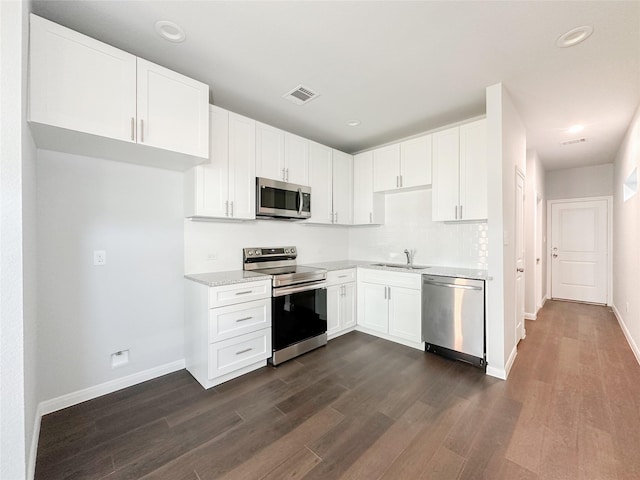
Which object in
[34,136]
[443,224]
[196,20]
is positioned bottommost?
[443,224]

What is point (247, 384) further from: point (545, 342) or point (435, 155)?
point (545, 342)

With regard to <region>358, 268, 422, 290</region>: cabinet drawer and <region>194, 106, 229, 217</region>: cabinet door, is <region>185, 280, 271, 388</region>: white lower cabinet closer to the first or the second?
<region>194, 106, 229, 217</region>: cabinet door

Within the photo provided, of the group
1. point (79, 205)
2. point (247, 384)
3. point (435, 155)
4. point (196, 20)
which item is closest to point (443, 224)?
point (435, 155)

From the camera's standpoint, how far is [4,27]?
125cm

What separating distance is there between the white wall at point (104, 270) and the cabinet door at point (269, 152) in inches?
33.0

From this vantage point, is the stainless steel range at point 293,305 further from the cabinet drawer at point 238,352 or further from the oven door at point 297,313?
the cabinet drawer at point 238,352

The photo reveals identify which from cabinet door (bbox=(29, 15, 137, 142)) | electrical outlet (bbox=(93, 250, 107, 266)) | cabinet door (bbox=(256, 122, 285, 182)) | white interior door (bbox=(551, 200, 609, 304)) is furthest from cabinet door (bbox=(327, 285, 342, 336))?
white interior door (bbox=(551, 200, 609, 304))

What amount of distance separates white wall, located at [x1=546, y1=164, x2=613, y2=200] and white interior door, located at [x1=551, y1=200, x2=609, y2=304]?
178 mm

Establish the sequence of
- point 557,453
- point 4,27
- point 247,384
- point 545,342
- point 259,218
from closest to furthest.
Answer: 1. point 4,27
2. point 557,453
3. point 247,384
4. point 259,218
5. point 545,342

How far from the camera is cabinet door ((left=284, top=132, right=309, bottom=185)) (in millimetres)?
3307

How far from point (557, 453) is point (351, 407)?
128 centimetres

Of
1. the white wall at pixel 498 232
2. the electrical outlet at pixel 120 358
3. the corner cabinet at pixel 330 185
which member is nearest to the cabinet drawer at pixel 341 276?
the corner cabinet at pixel 330 185

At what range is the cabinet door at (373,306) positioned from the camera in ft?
11.3

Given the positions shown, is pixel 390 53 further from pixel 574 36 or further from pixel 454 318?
pixel 454 318
